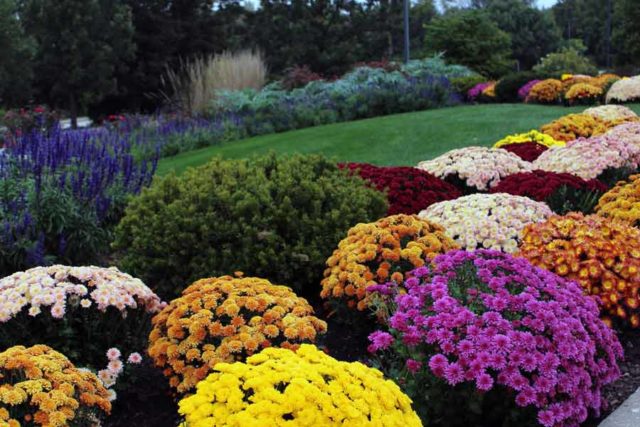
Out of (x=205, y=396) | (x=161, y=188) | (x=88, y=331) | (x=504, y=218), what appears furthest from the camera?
(x=161, y=188)

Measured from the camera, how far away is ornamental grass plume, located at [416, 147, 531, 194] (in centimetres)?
714

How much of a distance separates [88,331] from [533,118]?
1139 centimetres

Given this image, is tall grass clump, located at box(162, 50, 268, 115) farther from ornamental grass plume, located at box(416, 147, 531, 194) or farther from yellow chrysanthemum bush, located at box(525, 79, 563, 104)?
ornamental grass plume, located at box(416, 147, 531, 194)

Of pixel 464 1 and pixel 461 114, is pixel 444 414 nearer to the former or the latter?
pixel 461 114

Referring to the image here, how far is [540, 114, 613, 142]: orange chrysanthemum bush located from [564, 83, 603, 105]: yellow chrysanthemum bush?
6.45m

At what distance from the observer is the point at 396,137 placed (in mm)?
Result: 12703

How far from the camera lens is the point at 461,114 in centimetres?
1480

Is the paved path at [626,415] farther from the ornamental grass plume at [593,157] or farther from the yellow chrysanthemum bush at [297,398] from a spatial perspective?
the ornamental grass plume at [593,157]

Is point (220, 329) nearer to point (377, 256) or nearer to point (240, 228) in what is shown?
point (377, 256)

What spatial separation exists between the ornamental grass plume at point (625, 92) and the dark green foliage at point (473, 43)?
11209 millimetres

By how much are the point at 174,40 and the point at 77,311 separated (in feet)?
90.2

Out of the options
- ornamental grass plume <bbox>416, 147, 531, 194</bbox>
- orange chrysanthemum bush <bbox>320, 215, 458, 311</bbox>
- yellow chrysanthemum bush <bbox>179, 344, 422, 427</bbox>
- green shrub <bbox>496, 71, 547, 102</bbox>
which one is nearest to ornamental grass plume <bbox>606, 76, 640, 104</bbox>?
green shrub <bbox>496, 71, 547, 102</bbox>

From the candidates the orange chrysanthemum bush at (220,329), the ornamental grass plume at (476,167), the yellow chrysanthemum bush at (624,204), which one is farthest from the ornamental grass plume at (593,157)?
the orange chrysanthemum bush at (220,329)

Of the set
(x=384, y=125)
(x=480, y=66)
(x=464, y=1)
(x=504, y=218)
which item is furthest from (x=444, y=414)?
(x=464, y=1)
